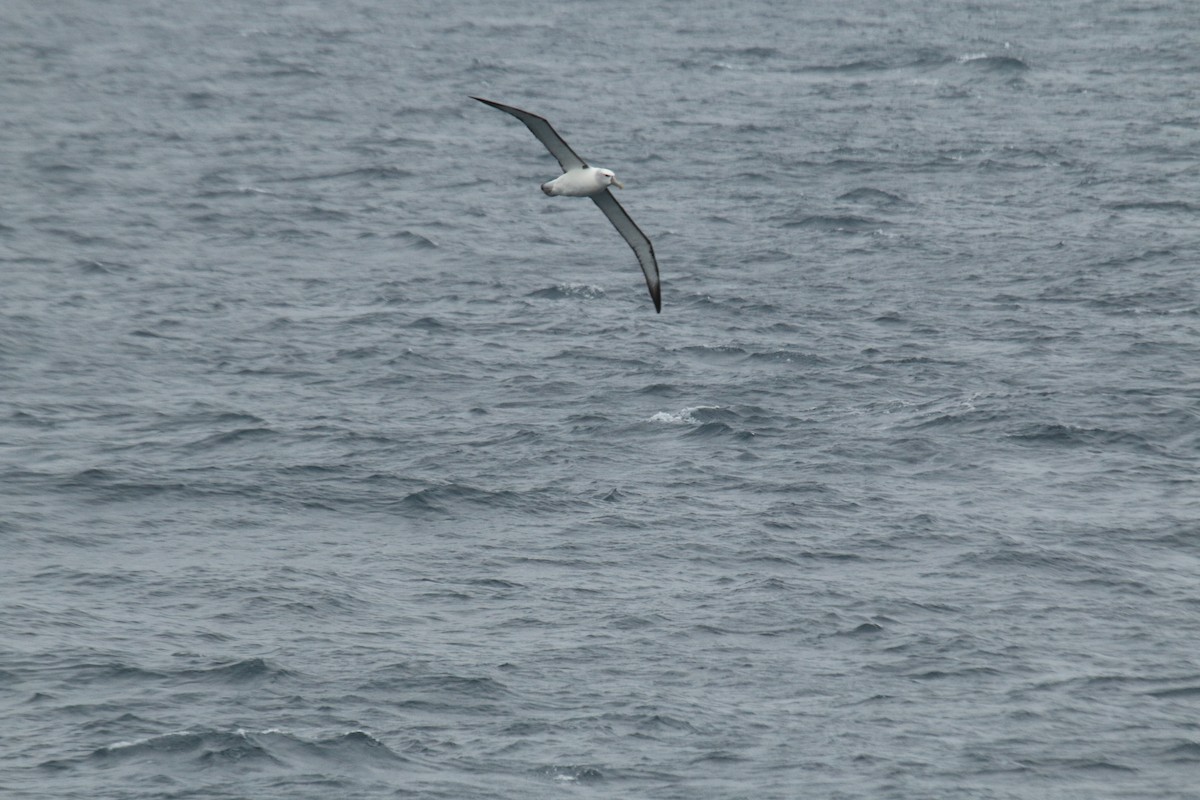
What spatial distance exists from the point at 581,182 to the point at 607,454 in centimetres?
1944


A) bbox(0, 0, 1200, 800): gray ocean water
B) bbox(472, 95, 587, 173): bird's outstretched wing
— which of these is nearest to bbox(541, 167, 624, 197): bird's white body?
bbox(472, 95, 587, 173): bird's outstretched wing

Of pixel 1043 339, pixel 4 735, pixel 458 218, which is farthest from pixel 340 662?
pixel 458 218

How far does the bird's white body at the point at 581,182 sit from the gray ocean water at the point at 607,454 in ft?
40.1

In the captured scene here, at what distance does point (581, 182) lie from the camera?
36844 millimetres

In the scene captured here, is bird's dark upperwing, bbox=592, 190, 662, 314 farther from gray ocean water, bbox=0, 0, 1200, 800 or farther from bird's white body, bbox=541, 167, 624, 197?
gray ocean water, bbox=0, 0, 1200, 800

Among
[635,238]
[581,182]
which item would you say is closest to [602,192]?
[581,182]

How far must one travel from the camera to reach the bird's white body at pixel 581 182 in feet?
120

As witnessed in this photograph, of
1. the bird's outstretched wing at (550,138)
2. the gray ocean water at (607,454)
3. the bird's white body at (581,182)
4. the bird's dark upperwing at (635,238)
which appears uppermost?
the bird's outstretched wing at (550,138)

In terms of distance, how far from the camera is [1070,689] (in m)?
43.2

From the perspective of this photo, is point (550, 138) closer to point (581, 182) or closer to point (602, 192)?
point (581, 182)

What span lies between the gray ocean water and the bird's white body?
12232 mm

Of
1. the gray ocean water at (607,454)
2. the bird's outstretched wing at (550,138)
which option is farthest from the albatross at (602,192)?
the gray ocean water at (607,454)

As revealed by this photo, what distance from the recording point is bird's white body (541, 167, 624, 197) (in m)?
36.7

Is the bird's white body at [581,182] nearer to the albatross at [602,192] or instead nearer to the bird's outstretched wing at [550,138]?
the albatross at [602,192]
